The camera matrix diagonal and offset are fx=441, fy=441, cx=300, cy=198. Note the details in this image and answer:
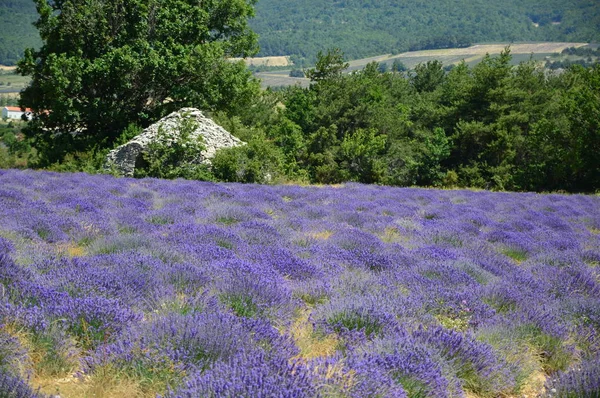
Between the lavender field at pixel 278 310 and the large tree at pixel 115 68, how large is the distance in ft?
46.8

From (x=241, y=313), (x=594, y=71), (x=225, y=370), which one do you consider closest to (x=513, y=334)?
(x=241, y=313)

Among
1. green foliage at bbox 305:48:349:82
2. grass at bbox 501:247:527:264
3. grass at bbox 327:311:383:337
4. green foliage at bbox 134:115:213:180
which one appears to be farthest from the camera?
green foliage at bbox 305:48:349:82

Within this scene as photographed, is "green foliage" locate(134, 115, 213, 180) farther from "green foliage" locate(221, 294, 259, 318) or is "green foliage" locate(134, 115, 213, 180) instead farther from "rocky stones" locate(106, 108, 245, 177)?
"green foliage" locate(221, 294, 259, 318)

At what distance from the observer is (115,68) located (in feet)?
65.6

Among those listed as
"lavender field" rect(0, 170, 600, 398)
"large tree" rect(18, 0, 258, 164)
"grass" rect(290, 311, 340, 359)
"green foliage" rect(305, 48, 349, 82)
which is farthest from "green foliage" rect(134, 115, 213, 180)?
"green foliage" rect(305, 48, 349, 82)

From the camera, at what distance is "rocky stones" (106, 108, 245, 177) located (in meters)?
18.2

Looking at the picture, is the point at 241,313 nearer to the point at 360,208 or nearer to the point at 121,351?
the point at 121,351

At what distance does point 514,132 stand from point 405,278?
31.1 meters

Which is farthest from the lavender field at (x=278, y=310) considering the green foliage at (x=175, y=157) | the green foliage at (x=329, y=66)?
the green foliage at (x=329, y=66)

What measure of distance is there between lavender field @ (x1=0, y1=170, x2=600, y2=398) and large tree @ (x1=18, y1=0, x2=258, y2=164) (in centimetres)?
1427

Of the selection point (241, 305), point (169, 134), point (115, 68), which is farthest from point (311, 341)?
point (115, 68)

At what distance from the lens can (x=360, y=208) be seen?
10.5 m

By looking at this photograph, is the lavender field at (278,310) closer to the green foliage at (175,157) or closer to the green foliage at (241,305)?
the green foliage at (241,305)

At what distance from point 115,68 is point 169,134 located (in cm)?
477
